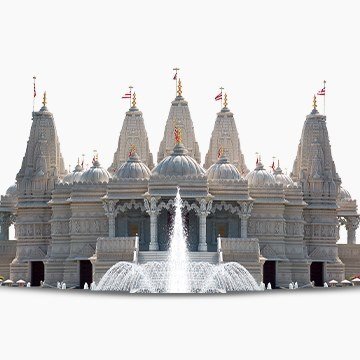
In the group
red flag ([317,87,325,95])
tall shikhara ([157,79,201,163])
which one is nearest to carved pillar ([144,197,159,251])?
tall shikhara ([157,79,201,163])

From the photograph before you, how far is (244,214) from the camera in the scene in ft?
321

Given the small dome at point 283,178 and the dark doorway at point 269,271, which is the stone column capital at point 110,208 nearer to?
the dark doorway at point 269,271

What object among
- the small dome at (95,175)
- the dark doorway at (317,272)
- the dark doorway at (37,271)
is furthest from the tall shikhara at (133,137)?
the dark doorway at (317,272)

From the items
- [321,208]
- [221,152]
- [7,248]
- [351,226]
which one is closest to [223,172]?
[221,152]

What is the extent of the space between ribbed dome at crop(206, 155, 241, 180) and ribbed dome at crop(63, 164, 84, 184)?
963cm

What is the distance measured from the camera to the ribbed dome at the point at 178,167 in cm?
9544

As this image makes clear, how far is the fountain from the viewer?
88125 millimetres

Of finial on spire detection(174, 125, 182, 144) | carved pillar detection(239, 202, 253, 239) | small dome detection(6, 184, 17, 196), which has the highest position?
finial on spire detection(174, 125, 182, 144)

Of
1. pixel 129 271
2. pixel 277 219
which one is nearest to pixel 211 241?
A: pixel 277 219

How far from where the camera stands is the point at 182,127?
4126 inches

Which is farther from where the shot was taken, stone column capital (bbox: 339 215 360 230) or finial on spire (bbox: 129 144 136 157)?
stone column capital (bbox: 339 215 360 230)

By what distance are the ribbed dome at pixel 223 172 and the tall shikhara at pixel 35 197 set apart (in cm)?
1223

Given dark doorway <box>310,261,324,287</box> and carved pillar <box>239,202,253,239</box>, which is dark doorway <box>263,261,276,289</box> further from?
dark doorway <box>310,261,324,287</box>

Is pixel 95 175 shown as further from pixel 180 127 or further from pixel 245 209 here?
pixel 245 209
